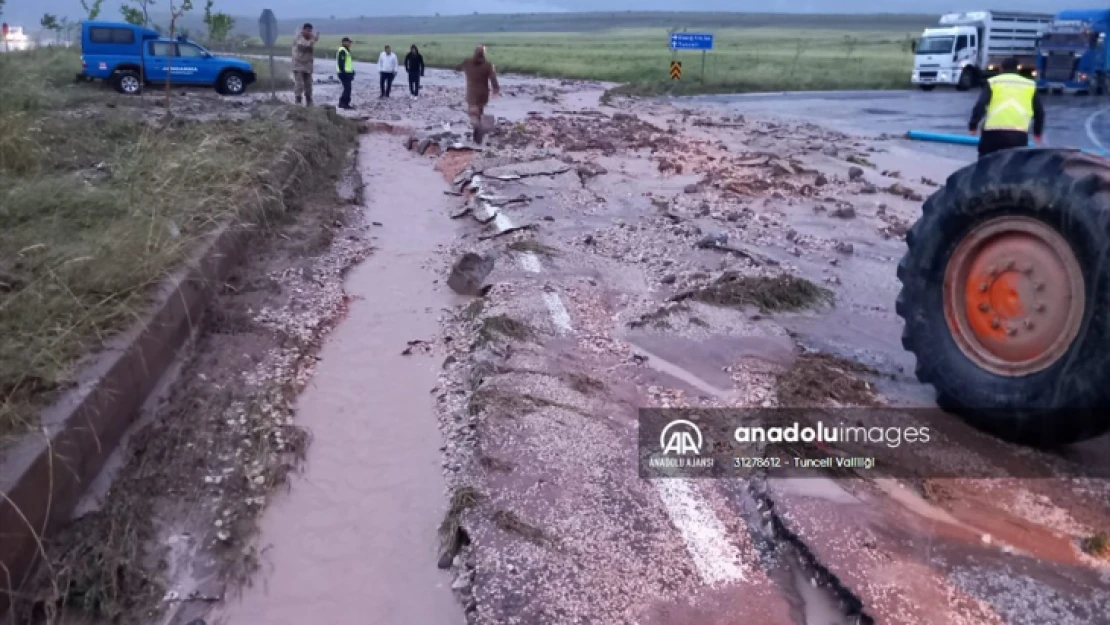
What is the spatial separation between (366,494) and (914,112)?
26605 millimetres

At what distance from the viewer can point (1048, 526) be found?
3912 mm

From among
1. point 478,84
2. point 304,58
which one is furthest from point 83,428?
point 304,58

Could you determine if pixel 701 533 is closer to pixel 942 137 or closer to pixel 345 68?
pixel 942 137

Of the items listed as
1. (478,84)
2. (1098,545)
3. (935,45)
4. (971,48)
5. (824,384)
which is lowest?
(1098,545)

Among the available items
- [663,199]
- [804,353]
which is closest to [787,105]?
[663,199]

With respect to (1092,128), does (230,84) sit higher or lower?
higher

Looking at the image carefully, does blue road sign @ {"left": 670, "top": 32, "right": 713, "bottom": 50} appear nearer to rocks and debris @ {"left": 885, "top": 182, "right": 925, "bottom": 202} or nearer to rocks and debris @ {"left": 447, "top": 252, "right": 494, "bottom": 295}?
rocks and debris @ {"left": 885, "top": 182, "right": 925, "bottom": 202}

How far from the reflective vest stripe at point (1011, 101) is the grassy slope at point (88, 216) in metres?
6.41

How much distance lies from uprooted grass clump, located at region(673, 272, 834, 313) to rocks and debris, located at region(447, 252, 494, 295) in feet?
5.18

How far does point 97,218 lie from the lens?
693 centimetres

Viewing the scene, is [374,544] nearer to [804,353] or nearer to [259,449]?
[259,449]

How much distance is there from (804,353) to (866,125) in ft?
64.1

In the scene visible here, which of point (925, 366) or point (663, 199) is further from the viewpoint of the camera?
point (663, 199)

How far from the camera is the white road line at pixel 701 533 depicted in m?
3.62
